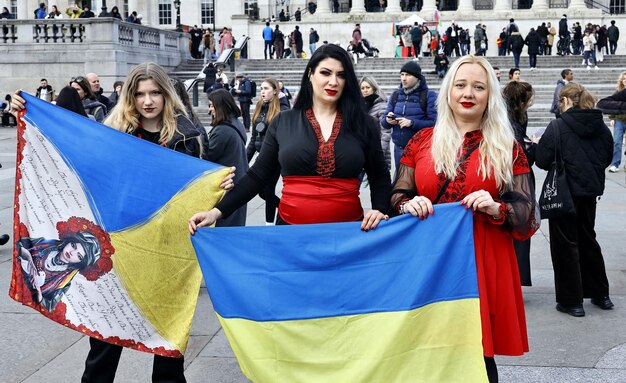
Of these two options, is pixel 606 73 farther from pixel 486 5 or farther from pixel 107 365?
pixel 107 365

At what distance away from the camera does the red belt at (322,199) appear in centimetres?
454

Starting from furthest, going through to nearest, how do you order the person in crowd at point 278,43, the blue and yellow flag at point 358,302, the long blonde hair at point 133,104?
the person in crowd at point 278,43 → the long blonde hair at point 133,104 → the blue and yellow flag at point 358,302

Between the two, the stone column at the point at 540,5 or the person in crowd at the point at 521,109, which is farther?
the stone column at the point at 540,5

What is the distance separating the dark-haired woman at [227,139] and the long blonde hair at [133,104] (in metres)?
2.81

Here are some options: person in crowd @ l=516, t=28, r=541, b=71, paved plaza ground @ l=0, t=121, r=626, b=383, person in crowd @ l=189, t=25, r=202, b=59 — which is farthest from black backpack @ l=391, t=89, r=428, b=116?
person in crowd @ l=189, t=25, r=202, b=59

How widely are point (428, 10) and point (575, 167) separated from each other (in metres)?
44.4

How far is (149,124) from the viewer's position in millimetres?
5016

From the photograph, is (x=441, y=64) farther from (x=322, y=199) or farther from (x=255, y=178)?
(x=322, y=199)

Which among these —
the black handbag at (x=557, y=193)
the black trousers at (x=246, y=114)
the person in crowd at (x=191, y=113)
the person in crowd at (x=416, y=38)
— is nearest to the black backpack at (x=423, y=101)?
the black handbag at (x=557, y=193)

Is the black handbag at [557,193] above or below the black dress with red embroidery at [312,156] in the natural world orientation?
below

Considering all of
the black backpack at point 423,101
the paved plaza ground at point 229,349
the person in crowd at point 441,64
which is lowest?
the paved plaza ground at point 229,349

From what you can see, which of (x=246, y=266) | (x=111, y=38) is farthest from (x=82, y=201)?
(x=111, y=38)

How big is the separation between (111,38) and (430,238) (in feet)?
95.2

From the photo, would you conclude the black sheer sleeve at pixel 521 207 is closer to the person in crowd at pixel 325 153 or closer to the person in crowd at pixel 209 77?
the person in crowd at pixel 325 153
